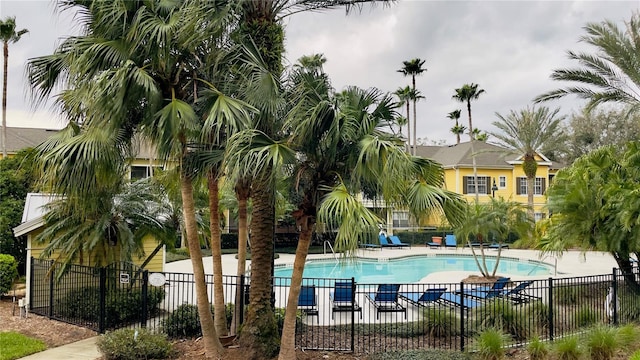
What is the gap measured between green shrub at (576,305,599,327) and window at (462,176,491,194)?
32.9 metres

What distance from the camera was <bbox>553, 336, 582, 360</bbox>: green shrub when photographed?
26.1 ft

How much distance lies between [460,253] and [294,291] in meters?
27.0

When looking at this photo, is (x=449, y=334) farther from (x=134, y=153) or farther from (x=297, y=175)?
(x=134, y=153)

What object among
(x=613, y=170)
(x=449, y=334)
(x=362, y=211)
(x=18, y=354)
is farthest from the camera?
(x=613, y=170)

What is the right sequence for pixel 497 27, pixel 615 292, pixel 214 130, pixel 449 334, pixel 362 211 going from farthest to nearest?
pixel 497 27 < pixel 615 292 < pixel 449 334 < pixel 214 130 < pixel 362 211

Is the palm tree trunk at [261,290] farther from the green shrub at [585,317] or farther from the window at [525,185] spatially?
the window at [525,185]

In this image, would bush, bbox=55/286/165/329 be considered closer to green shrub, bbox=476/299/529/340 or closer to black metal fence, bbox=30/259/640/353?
black metal fence, bbox=30/259/640/353

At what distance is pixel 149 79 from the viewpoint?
23.5ft

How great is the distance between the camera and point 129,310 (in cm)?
1123

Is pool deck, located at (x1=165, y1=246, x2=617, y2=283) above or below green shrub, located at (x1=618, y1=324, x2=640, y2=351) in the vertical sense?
below

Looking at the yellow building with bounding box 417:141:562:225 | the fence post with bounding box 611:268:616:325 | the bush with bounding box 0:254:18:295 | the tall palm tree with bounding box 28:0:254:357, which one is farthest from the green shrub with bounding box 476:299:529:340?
the yellow building with bounding box 417:141:562:225

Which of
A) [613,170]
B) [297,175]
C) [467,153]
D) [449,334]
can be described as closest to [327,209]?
[297,175]

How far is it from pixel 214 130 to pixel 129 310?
5745mm

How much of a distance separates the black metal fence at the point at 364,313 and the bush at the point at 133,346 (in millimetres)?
1095
